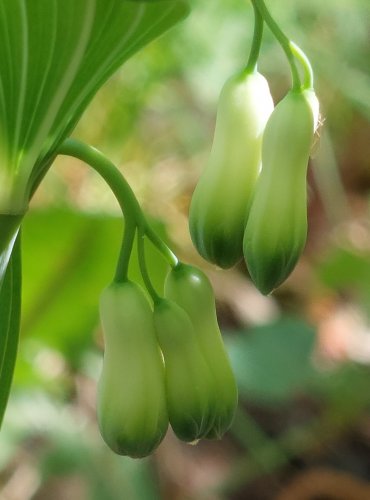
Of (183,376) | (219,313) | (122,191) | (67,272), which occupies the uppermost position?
(122,191)

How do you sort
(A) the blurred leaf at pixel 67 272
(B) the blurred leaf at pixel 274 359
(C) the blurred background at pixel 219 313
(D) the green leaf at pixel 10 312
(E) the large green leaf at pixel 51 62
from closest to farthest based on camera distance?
(E) the large green leaf at pixel 51 62
(D) the green leaf at pixel 10 312
(A) the blurred leaf at pixel 67 272
(C) the blurred background at pixel 219 313
(B) the blurred leaf at pixel 274 359

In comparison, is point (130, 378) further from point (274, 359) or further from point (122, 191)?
point (274, 359)

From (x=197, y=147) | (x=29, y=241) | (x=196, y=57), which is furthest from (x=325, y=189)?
(x=29, y=241)

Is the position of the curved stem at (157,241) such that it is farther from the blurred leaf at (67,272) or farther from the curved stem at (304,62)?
the blurred leaf at (67,272)

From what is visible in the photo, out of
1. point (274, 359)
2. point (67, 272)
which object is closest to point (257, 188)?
point (67, 272)

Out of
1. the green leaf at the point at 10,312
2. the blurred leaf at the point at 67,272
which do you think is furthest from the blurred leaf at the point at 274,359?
the green leaf at the point at 10,312

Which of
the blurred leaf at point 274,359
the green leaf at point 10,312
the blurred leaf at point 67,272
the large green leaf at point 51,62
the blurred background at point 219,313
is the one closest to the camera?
the large green leaf at point 51,62
